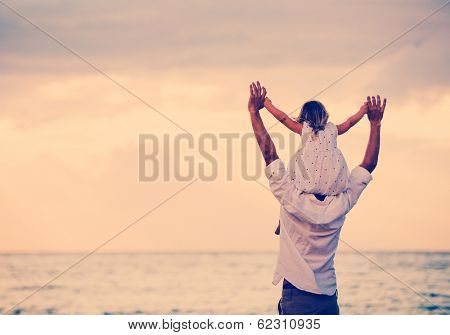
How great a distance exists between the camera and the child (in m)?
4.59

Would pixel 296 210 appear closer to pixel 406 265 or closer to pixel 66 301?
pixel 66 301

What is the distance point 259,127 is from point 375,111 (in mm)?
804

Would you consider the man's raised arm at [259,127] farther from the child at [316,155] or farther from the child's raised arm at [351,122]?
the child's raised arm at [351,122]

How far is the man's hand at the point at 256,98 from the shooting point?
4.66 metres

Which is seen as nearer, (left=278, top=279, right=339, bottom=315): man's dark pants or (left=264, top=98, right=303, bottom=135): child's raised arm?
(left=278, top=279, right=339, bottom=315): man's dark pants

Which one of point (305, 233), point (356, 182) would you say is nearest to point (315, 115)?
point (356, 182)

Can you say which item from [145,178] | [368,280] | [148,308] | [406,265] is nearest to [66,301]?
[148,308]

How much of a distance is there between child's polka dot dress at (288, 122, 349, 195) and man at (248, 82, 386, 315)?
0.15 feet

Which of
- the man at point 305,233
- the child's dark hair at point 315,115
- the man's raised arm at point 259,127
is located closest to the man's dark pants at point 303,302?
the man at point 305,233

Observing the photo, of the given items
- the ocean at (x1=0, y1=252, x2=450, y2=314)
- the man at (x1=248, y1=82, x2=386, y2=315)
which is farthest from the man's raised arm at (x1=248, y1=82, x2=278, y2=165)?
the ocean at (x1=0, y1=252, x2=450, y2=314)

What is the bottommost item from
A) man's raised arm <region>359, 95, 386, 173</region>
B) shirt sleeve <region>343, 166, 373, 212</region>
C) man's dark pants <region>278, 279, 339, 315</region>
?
man's dark pants <region>278, 279, 339, 315</region>

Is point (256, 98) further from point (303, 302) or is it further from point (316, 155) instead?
point (303, 302)

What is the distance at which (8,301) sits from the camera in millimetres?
24312

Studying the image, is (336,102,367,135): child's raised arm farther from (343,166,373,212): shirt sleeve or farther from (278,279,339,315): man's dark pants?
(278,279,339,315): man's dark pants
